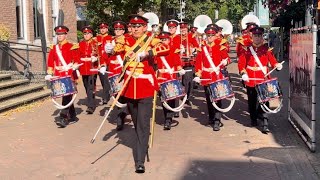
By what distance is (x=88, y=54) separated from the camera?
11875 mm

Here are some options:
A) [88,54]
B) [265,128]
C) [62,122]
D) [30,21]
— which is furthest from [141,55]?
[30,21]

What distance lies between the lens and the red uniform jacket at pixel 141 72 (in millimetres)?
6832

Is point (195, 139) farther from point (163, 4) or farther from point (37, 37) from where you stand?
point (163, 4)

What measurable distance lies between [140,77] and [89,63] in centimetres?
489

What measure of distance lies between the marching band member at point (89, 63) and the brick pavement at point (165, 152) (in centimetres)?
89

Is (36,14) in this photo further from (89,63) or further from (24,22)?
(89,63)

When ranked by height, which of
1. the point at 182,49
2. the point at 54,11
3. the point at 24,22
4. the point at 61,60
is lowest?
the point at 61,60

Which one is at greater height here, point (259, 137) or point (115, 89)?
point (115, 89)

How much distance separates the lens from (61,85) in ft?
31.2

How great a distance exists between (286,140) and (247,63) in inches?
66.1

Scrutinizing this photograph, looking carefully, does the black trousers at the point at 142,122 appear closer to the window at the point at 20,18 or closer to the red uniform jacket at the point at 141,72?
the red uniform jacket at the point at 141,72

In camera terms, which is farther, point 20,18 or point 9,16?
point 20,18

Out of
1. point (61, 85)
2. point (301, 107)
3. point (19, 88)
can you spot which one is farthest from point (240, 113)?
point (19, 88)

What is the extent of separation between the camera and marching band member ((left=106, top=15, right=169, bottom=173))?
6785mm
